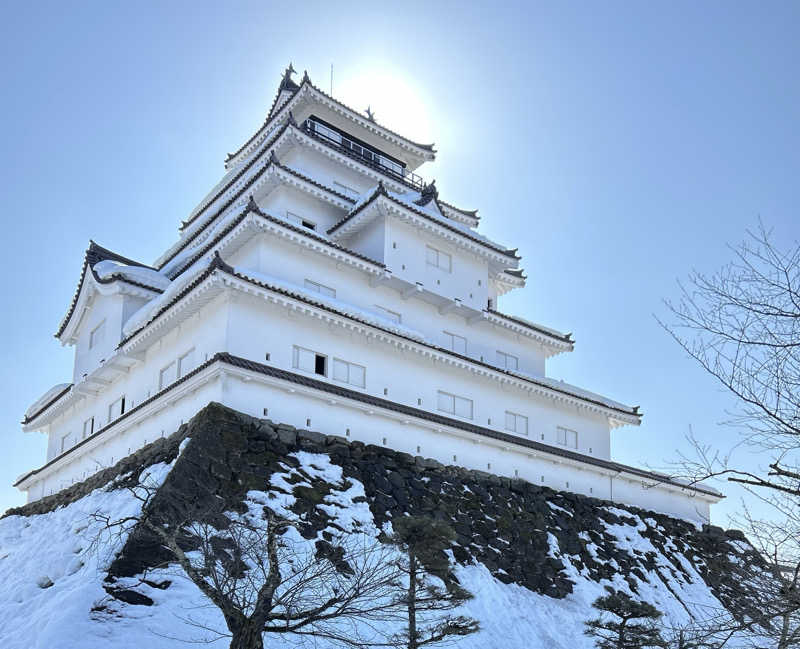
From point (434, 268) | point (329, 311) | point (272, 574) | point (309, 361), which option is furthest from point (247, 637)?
point (434, 268)

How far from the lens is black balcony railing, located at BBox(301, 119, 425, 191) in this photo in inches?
1528

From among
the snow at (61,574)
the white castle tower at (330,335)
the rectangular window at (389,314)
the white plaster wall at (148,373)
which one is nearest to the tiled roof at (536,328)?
the white castle tower at (330,335)

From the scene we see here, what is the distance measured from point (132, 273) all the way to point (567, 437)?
19691mm

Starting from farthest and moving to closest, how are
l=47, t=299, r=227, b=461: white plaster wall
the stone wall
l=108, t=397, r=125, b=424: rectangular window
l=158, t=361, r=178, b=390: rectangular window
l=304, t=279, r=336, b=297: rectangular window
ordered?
l=108, t=397, r=125, b=424: rectangular window, l=304, t=279, r=336, b=297: rectangular window, l=158, t=361, r=178, b=390: rectangular window, l=47, t=299, r=227, b=461: white plaster wall, the stone wall

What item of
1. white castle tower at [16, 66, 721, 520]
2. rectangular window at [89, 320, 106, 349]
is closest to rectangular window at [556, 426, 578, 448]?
white castle tower at [16, 66, 721, 520]

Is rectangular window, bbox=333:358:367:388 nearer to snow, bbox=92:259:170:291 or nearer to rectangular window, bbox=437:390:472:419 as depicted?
rectangular window, bbox=437:390:472:419

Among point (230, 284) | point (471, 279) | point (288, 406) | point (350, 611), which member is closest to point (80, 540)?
point (288, 406)

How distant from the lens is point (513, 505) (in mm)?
28125

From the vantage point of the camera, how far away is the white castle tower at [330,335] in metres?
25.9

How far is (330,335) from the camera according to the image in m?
27.8

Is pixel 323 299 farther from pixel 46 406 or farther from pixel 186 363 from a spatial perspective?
pixel 46 406

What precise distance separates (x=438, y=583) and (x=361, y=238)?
17592 mm

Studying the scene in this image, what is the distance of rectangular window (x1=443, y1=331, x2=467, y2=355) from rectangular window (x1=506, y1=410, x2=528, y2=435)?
351 cm

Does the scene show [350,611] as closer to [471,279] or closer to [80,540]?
[80,540]
